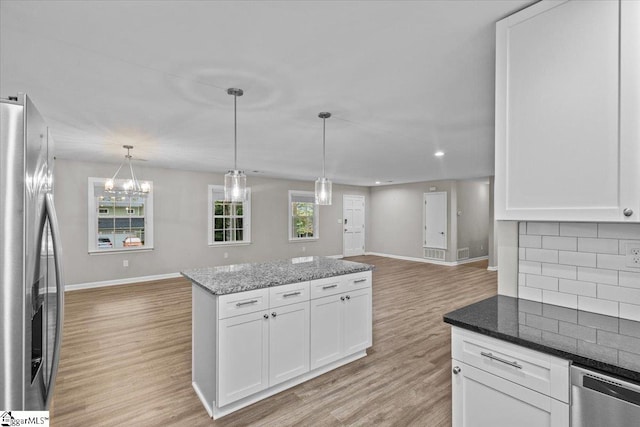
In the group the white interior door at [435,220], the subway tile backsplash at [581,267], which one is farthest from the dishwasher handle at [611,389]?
the white interior door at [435,220]

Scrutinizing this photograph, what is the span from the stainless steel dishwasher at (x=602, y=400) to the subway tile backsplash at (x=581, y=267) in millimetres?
252

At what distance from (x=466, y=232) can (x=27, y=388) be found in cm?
934

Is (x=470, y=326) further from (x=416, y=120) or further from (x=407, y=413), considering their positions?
(x=416, y=120)

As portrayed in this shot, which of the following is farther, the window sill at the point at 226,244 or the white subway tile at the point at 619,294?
the window sill at the point at 226,244

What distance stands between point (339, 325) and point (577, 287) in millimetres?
1781

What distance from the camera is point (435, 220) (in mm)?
8516

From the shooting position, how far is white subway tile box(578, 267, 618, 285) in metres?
1.50

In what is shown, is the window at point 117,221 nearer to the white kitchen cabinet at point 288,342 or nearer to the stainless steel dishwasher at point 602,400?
the white kitchen cabinet at point 288,342

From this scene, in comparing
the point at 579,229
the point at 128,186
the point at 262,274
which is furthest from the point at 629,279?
the point at 128,186

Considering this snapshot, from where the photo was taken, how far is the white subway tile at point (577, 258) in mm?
1565

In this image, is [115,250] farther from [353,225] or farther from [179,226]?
[353,225]

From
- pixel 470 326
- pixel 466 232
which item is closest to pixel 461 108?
pixel 470 326

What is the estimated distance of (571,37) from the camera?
4.54ft

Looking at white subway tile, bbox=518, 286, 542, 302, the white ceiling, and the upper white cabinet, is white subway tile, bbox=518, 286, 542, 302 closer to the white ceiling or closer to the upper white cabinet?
the upper white cabinet
